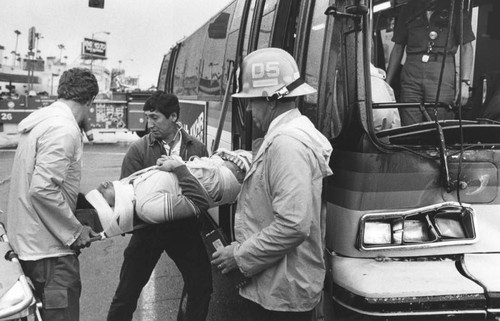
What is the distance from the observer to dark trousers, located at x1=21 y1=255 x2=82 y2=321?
3.10 meters

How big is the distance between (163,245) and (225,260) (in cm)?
138

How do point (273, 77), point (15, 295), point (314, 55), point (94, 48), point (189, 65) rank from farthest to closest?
point (94, 48), point (189, 65), point (314, 55), point (15, 295), point (273, 77)

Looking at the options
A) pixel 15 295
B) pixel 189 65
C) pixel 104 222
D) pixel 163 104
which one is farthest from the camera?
pixel 189 65

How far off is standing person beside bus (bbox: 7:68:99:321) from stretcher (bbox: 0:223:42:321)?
157 millimetres

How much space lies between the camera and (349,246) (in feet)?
9.73

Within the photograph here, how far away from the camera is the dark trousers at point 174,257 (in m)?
3.78

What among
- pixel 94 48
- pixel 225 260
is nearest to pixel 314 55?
pixel 225 260

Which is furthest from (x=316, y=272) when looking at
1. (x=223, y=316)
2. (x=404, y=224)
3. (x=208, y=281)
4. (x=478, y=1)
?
(x=478, y=1)

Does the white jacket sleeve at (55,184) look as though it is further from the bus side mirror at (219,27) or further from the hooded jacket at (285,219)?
the bus side mirror at (219,27)

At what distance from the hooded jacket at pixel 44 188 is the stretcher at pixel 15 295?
176 mm

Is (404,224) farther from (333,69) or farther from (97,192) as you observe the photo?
(97,192)

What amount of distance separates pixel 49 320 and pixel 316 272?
174 centimetres

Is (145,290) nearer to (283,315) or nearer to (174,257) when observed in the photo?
(174,257)

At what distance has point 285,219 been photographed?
92.9 inches
